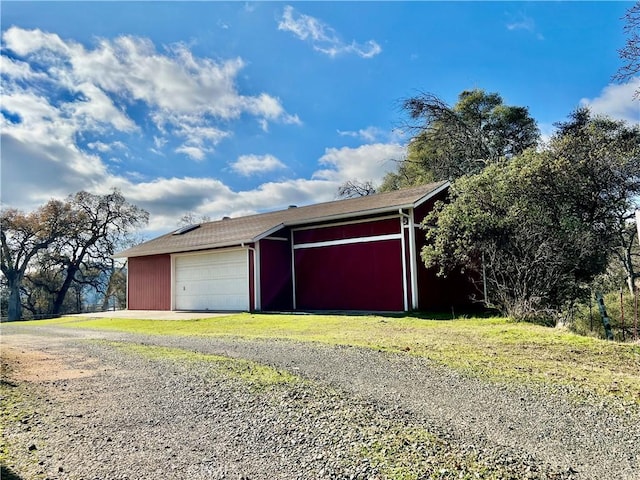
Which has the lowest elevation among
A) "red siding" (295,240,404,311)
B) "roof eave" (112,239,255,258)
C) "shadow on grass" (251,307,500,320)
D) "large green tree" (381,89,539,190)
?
"shadow on grass" (251,307,500,320)

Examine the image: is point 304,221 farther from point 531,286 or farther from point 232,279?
point 531,286

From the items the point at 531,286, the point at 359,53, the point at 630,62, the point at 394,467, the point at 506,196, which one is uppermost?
the point at 359,53

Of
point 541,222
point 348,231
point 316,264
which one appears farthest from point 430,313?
point 316,264

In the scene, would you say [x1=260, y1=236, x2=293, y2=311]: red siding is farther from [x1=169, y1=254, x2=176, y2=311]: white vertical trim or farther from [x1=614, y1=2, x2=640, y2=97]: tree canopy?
[x1=614, y1=2, x2=640, y2=97]: tree canopy

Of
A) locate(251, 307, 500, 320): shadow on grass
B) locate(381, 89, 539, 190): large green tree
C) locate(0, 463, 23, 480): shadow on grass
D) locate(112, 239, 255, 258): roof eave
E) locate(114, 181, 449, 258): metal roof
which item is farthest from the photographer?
locate(381, 89, 539, 190): large green tree

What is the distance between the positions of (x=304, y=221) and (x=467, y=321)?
672cm

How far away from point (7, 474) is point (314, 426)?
2.11 meters

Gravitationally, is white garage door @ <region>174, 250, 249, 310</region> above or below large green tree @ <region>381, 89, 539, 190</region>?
below

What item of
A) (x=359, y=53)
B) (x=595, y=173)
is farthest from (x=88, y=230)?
(x=595, y=173)

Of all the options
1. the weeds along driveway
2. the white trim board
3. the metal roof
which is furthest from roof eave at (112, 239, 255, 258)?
the weeds along driveway

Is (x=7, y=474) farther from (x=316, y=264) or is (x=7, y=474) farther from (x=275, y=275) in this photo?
(x=275, y=275)

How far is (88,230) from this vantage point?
99.3ft

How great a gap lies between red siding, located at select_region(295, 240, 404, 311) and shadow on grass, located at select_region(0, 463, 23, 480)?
1112cm

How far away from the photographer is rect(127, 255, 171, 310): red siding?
17906 millimetres
